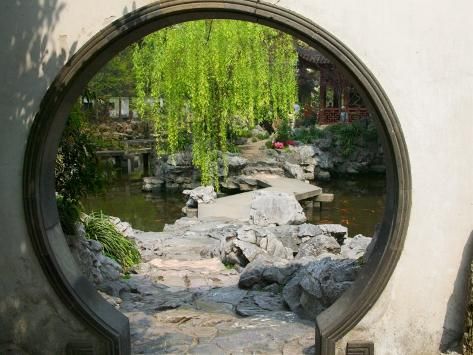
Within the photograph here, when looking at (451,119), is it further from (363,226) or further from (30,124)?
(363,226)

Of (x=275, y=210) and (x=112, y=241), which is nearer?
(x=112, y=241)

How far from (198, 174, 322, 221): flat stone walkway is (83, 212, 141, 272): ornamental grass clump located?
13.5 feet

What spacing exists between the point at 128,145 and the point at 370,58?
18076 mm

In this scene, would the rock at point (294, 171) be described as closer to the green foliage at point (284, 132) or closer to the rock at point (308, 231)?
the green foliage at point (284, 132)

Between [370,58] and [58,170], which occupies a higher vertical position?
[370,58]

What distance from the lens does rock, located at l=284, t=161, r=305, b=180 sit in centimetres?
1725

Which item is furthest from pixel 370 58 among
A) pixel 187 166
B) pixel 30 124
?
pixel 187 166

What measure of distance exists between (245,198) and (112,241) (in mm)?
6548

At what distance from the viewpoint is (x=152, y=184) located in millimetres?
17391

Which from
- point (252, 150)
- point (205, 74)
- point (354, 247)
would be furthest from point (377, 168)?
point (354, 247)

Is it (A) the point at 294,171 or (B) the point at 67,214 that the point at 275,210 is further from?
(A) the point at 294,171

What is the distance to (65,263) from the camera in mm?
3613

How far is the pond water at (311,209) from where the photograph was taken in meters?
13.5

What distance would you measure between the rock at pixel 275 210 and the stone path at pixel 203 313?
9.95 feet
